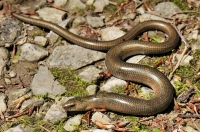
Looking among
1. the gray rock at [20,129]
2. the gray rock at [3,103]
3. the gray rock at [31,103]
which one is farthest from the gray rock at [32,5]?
the gray rock at [20,129]

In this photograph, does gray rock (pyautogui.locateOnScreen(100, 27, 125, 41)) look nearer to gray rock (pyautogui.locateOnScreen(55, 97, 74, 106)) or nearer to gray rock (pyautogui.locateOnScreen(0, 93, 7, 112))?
gray rock (pyautogui.locateOnScreen(55, 97, 74, 106))

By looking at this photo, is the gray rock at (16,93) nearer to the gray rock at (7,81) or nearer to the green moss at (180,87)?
the gray rock at (7,81)

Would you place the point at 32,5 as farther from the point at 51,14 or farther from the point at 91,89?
the point at 91,89

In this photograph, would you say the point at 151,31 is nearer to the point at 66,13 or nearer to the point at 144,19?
the point at 144,19

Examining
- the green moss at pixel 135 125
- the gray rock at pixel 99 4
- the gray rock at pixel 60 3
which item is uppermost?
the gray rock at pixel 60 3

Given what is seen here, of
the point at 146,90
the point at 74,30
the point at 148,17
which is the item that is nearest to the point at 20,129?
the point at 146,90
